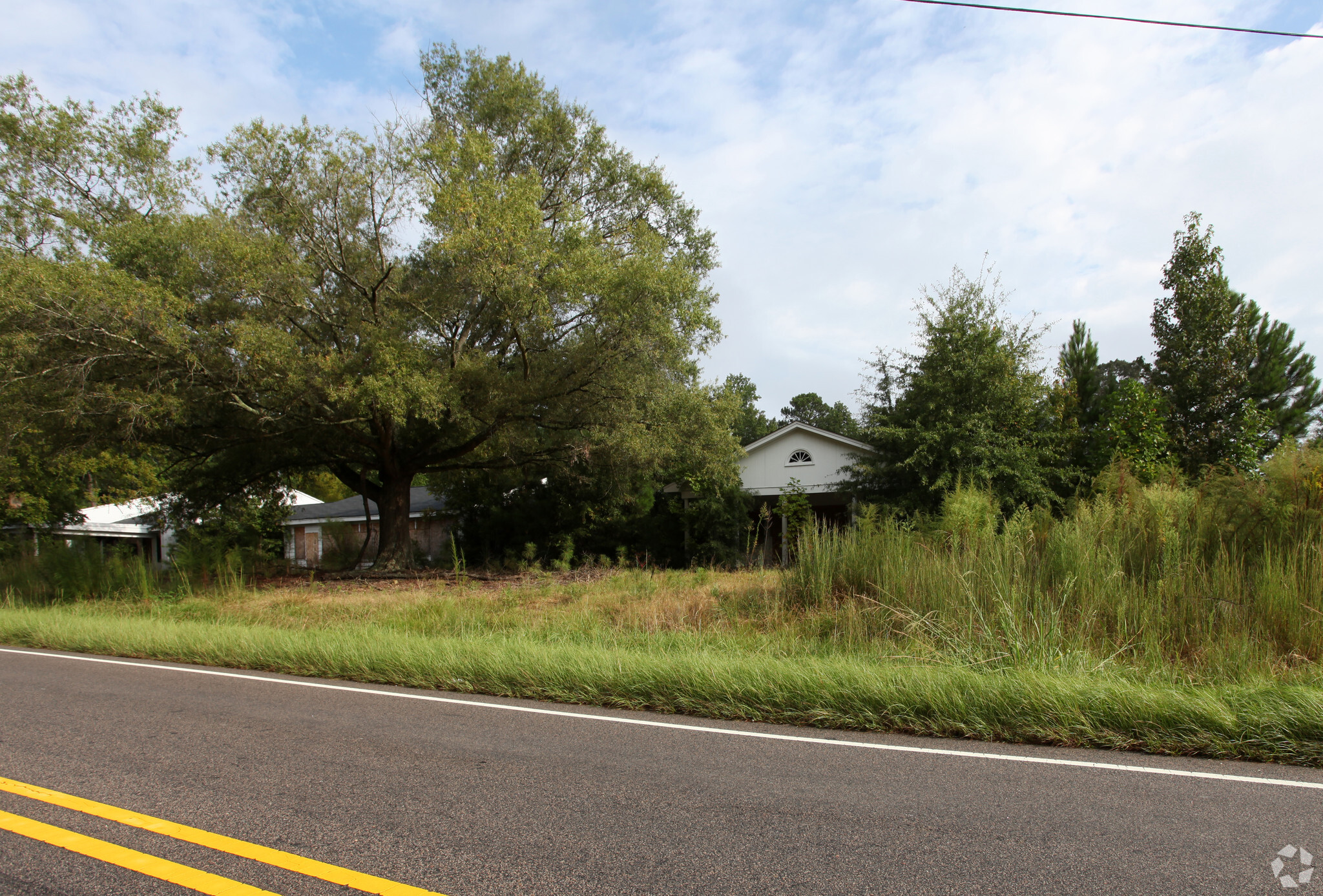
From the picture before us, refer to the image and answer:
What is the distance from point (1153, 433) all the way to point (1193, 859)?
Answer: 61.8ft

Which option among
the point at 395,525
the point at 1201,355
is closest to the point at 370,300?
the point at 395,525

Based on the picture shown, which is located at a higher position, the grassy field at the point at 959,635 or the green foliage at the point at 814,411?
the green foliage at the point at 814,411

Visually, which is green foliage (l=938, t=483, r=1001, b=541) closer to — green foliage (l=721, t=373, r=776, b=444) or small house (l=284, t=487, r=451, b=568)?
small house (l=284, t=487, r=451, b=568)

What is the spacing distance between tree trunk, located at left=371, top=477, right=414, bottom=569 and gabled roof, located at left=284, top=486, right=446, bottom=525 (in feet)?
29.2

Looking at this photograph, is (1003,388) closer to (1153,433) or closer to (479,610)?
(1153,433)

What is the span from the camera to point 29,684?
26.6 feet

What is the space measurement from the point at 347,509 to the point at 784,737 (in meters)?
35.5

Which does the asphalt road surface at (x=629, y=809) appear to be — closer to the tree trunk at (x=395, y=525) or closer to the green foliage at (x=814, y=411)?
the tree trunk at (x=395, y=525)

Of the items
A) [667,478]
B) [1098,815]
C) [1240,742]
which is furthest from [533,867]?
[667,478]

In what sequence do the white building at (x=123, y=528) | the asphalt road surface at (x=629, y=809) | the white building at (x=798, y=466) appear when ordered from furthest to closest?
the white building at (x=123, y=528) → the white building at (x=798, y=466) → the asphalt road surface at (x=629, y=809)

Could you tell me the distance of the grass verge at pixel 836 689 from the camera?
5543 mm

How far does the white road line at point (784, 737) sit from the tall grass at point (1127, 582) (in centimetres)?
230

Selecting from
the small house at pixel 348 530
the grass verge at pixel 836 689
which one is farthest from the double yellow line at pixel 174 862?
→ the small house at pixel 348 530

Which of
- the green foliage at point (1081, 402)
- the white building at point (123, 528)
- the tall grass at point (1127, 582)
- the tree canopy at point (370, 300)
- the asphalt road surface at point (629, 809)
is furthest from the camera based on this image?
the white building at point (123, 528)
